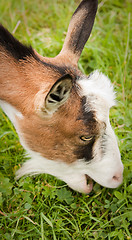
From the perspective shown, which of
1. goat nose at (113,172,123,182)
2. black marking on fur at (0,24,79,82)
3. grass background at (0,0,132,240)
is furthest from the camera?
grass background at (0,0,132,240)

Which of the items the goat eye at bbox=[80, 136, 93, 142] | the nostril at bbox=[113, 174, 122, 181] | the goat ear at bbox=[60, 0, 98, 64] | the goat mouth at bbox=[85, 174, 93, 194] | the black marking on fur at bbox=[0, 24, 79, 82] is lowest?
the goat mouth at bbox=[85, 174, 93, 194]

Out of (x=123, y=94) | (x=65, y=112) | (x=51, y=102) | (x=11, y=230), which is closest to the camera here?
(x=51, y=102)

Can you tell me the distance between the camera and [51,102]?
2359 millimetres

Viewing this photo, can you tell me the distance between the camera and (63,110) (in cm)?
251

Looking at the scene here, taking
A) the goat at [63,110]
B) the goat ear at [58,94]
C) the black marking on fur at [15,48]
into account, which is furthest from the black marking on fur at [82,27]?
the goat ear at [58,94]

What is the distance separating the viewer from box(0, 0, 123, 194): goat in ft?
8.29

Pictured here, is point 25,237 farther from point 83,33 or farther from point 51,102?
point 83,33

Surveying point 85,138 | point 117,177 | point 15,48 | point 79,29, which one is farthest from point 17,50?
point 117,177

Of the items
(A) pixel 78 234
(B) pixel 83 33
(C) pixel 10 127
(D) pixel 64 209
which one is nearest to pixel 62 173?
(D) pixel 64 209

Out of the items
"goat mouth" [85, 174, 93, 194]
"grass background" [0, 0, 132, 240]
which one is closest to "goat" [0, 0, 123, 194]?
"goat mouth" [85, 174, 93, 194]

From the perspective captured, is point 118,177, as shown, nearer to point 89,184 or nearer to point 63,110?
point 89,184

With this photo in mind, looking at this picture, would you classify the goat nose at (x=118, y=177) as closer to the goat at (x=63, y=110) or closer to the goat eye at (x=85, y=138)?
the goat at (x=63, y=110)

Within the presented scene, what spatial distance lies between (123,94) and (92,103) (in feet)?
5.76

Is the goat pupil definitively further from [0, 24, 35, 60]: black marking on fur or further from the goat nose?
the goat nose
